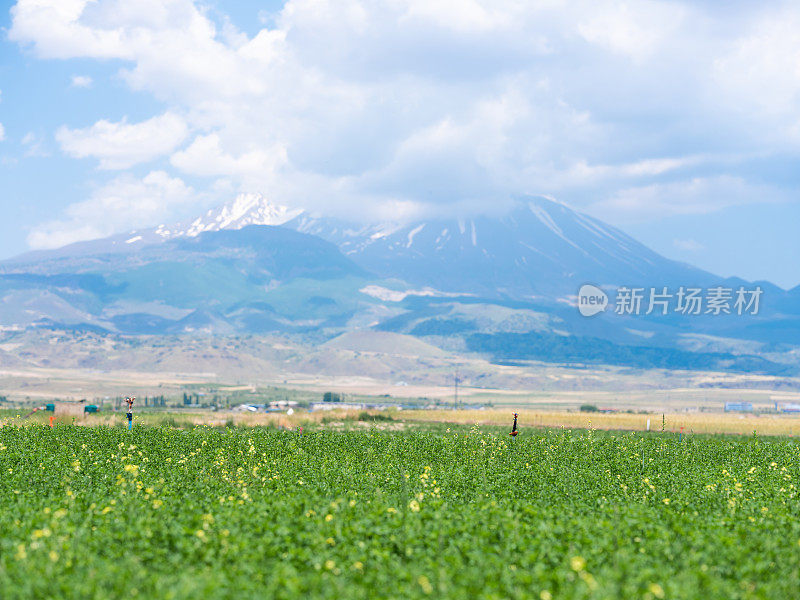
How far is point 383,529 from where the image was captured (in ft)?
65.3

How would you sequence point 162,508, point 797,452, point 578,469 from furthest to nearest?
point 797,452
point 578,469
point 162,508

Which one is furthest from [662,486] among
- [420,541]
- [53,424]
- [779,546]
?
[53,424]

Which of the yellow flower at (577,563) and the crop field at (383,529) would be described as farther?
the crop field at (383,529)

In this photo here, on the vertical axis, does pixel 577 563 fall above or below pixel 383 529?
above

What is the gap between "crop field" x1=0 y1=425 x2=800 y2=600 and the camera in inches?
653

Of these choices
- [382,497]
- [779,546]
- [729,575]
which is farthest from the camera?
[382,497]

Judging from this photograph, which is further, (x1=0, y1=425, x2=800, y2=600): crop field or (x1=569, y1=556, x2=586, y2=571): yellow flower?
(x1=0, y1=425, x2=800, y2=600): crop field

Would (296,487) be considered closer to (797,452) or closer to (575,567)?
(575,567)

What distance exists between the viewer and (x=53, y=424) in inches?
1987

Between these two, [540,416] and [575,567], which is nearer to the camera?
[575,567]

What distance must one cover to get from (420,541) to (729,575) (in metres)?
6.83

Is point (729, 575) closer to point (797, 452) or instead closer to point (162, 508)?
point (162, 508)

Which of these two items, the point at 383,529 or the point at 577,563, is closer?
the point at 577,563

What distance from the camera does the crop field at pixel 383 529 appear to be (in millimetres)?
16594
